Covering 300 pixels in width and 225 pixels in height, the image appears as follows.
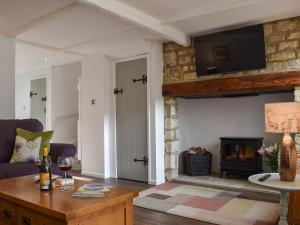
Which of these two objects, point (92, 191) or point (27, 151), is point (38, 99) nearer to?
point (27, 151)

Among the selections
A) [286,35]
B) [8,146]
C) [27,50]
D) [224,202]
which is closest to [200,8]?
[286,35]

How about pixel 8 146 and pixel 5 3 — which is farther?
pixel 8 146

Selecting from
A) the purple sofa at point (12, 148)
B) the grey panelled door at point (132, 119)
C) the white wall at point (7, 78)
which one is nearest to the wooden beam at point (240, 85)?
the grey panelled door at point (132, 119)

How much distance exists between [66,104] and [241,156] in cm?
Result: 401

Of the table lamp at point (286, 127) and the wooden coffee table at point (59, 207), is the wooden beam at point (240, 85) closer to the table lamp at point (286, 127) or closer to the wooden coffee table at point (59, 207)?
the table lamp at point (286, 127)

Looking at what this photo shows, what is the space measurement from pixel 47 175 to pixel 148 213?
4.78 ft

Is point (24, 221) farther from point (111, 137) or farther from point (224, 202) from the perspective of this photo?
point (111, 137)

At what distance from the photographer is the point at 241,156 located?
4.38 metres

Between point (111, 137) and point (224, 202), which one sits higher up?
point (111, 137)

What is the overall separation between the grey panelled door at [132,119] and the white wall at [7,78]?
1.74 metres

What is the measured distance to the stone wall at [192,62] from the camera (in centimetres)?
357

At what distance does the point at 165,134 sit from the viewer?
15.1 feet

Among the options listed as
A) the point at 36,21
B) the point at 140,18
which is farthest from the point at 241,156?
the point at 36,21

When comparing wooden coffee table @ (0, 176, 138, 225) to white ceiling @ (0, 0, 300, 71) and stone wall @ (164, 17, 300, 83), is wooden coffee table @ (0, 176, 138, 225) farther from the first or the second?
stone wall @ (164, 17, 300, 83)
